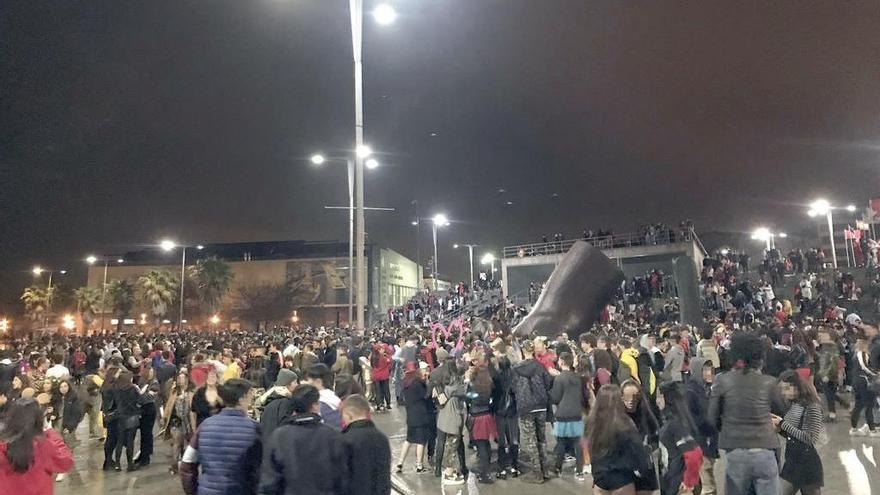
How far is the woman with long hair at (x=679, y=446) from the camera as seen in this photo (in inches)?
182

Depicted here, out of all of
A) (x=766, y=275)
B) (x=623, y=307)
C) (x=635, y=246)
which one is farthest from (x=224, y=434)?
(x=635, y=246)

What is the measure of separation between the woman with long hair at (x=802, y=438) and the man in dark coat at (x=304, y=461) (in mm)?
3472

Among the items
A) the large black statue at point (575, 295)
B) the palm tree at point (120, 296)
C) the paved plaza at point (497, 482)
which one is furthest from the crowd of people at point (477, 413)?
the palm tree at point (120, 296)

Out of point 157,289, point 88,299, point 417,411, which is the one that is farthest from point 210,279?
point 417,411

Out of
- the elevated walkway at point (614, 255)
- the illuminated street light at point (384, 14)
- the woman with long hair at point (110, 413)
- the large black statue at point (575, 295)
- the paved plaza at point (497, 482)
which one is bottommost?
the paved plaza at point (497, 482)

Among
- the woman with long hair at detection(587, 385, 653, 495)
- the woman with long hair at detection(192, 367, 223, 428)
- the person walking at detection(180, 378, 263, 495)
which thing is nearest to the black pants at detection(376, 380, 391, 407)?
the woman with long hair at detection(192, 367, 223, 428)

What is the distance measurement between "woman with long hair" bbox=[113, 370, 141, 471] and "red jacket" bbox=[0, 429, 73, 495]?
4.68 m

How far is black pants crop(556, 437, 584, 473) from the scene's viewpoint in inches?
306

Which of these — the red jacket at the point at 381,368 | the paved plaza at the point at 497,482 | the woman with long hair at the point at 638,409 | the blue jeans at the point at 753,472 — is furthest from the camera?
the red jacket at the point at 381,368

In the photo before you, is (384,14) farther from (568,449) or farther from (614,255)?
(614,255)

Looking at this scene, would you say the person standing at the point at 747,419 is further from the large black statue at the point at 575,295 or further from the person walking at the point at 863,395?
the large black statue at the point at 575,295

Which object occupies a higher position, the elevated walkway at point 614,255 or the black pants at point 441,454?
the elevated walkway at point 614,255

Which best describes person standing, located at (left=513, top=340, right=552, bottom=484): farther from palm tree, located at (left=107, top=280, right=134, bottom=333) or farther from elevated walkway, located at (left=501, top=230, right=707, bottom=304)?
palm tree, located at (left=107, top=280, right=134, bottom=333)

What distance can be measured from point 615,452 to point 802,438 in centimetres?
184
